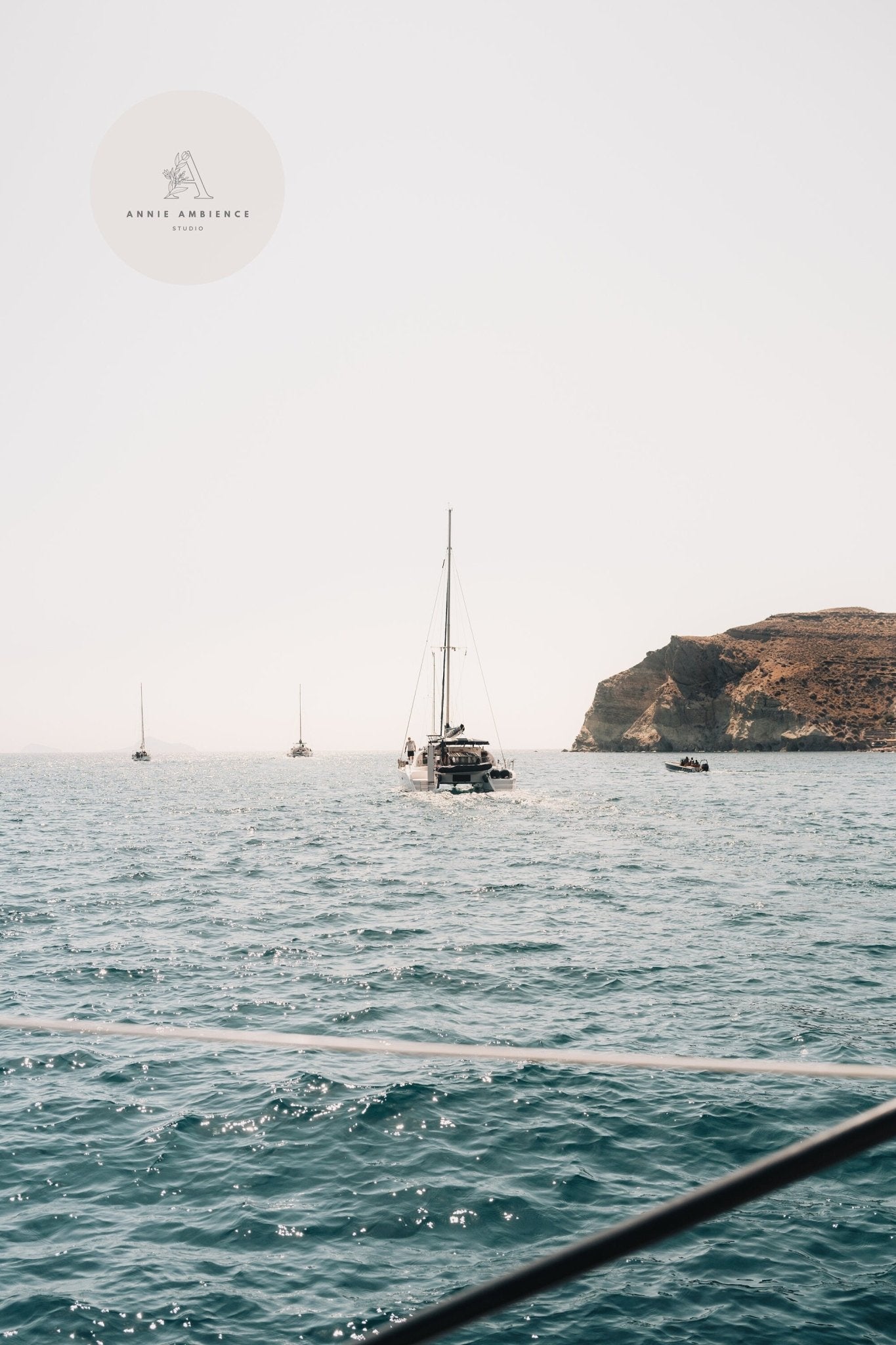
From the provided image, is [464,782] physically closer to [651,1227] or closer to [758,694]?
[651,1227]

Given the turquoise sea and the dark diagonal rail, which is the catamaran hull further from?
the dark diagonal rail

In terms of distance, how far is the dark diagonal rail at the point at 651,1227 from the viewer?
1123 millimetres

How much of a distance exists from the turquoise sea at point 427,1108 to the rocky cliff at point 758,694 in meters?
122

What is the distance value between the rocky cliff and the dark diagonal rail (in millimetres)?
147288

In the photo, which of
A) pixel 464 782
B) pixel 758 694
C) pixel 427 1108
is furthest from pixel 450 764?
pixel 758 694

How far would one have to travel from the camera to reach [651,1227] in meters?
1.16

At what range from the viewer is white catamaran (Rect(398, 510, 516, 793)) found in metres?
56.0

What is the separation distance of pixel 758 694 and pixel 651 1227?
151 meters

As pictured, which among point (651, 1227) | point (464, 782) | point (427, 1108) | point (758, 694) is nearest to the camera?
point (651, 1227)

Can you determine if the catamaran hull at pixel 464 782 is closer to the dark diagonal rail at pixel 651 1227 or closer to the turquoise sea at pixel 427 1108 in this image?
the turquoise sea at pixel 427 1108

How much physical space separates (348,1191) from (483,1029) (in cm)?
434

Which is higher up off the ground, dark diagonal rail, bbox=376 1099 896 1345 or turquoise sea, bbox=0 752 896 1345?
dark diagonal rail, bbox=376 1099 896 1345

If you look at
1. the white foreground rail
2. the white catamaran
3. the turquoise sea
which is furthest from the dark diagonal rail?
the white catamaran

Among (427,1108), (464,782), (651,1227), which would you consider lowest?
(464,782)
